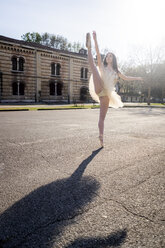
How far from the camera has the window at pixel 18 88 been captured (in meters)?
27.7

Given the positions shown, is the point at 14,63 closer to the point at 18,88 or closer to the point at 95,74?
the point at 18,88

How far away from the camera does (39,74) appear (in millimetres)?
29859

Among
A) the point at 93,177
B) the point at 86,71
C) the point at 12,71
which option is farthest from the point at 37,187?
the point at 86,71

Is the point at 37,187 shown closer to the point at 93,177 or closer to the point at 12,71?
the point at 93,177

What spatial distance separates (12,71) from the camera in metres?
27.2

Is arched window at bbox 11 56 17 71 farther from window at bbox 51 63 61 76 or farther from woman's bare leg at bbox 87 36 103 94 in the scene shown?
woman's bare leg at bbox 87 36 103 94

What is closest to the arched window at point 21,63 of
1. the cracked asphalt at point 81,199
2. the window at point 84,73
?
the window at point 84,73

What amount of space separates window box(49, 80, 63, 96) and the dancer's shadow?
30.5 m

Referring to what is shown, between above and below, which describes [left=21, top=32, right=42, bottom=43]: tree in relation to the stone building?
above

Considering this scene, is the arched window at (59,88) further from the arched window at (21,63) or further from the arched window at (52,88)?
the arched window at (21,63)

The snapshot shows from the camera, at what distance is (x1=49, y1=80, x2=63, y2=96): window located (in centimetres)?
3158

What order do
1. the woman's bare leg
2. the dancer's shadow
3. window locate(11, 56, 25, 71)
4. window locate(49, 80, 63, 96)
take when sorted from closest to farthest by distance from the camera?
the dancer's shadow → the woman's bare leg → window locate(11, 56, 25, 71) → window locate(49, 80, 63, 96)

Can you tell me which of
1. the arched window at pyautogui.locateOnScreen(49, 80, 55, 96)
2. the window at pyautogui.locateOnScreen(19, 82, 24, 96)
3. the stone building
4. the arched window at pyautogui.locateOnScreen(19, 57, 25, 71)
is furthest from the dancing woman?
the arched window at pyautogui.locateOnScreen(49, 80, 55, 96)

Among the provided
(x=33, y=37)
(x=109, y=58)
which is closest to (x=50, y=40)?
(x=33, y=37)
